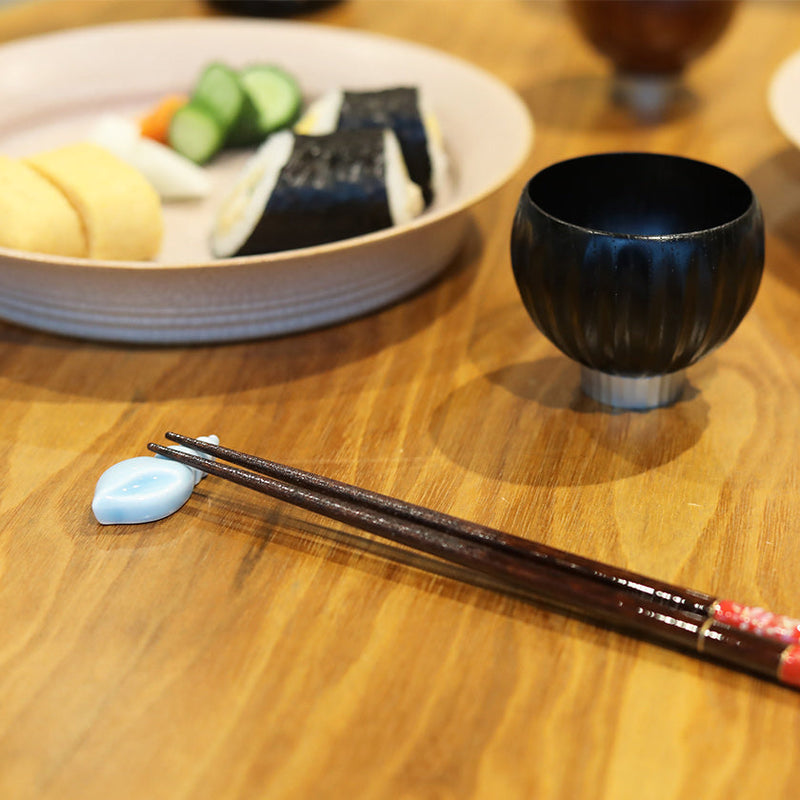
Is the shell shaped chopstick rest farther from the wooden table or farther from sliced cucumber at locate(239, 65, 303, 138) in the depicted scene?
sliced cucumber at locate(239, 65, 303, 138)

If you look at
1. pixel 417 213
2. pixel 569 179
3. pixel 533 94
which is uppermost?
pixel 569 179

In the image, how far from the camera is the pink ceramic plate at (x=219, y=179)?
0.83 metres

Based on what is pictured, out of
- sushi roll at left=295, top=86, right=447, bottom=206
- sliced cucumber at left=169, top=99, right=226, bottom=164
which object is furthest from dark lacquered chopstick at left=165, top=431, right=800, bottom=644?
sliced cucumber at left=169, top=99, right=226, bottom=164

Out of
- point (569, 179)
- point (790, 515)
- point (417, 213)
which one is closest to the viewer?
point (790, 515)

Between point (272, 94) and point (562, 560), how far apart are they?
36.0 inches

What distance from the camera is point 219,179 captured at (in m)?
1.18

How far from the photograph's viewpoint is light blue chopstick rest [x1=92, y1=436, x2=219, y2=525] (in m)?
0.67

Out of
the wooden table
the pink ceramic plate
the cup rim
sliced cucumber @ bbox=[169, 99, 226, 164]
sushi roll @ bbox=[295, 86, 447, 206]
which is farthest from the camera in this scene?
sliced cucumber @ bbox=[169, 99, 226, 164]

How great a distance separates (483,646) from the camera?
0.57 meters

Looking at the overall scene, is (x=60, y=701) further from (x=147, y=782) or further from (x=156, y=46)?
(x=156, y=46)

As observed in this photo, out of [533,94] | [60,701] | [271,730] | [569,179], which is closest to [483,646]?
[271,730]

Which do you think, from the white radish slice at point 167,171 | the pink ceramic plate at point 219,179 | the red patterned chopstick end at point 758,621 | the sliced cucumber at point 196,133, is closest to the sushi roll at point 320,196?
the pink ceramic plate at point 219,179

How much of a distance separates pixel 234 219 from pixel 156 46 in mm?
621

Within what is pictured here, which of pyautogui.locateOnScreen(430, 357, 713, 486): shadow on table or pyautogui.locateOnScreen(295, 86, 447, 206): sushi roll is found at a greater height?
pyautogui.locateOnScreen(295, 86, 447, 206): sushi roll
